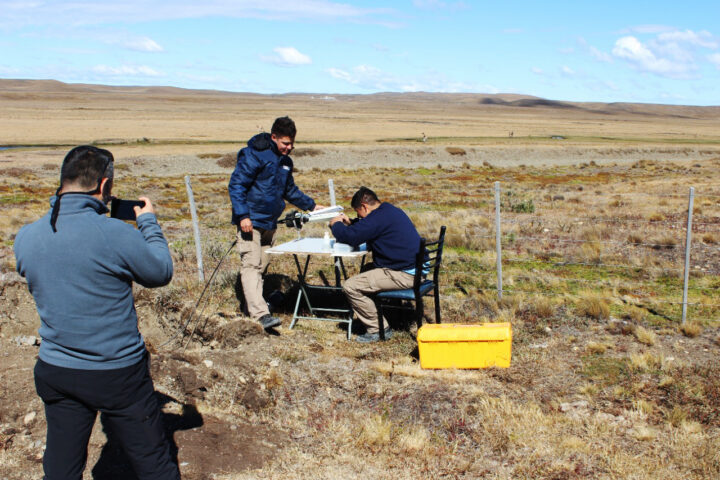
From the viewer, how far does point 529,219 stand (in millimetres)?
14492

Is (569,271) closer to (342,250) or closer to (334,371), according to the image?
(342,250)

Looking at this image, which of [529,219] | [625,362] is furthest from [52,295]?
[529,219]

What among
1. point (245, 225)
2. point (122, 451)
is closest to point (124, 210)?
point (122, 451)

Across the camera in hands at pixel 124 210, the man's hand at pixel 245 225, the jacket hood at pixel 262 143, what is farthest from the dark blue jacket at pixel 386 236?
the camera in hands at pixel 124 210

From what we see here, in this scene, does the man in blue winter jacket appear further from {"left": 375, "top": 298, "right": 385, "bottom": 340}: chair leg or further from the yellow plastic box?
the yellow plastic box

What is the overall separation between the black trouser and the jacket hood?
3.32 meters

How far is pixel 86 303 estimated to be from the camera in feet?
8.73

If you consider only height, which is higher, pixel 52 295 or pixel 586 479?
pixel 52 295

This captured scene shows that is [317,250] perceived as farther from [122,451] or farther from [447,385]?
[122,451]

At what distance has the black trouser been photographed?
106 inches

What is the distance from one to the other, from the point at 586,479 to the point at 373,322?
109 inches

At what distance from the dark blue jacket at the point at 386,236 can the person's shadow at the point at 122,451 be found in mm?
2047

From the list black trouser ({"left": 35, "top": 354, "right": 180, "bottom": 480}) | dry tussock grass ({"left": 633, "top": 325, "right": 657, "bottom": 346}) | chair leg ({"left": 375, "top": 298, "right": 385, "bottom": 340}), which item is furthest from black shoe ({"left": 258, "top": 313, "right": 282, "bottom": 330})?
dry tussock grass ({"left": 633, "top": 325, "right": 657, "bottom": 346})

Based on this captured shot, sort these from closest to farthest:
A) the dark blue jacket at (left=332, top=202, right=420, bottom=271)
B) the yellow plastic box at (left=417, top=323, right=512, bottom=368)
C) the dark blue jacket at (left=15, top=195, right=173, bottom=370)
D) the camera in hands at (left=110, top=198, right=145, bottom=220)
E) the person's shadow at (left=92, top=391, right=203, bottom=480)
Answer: the dark blue jacket at (left=15, top=195, right=173, bottom=370), the camera in hands at (left=110, top=198, right=145, bottom=220), the person's shadow at (left=92, top=391, right=203, bottom=480), the yellow plastic box at (left=417, top=323, right=512, bottom=368), the dark blue jacket at (left=332, top=202, right=420, bottom=271)
